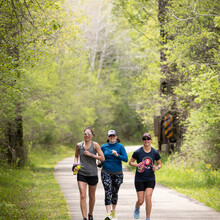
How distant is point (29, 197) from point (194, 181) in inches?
228

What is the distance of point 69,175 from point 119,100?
5084cm

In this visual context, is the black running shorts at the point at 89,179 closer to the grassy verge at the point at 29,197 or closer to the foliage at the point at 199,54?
the grassy verge at the point at 29,197

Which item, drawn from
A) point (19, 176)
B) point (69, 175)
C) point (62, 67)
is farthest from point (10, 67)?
point (62, 67)

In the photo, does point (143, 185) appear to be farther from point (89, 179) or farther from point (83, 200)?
point (83, 200)

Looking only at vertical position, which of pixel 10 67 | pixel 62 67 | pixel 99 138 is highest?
pixel 62 67

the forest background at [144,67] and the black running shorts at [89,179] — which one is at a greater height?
the forest background at [144,67]

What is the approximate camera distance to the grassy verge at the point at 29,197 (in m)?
10.9

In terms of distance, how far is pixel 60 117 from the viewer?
41188 millimetres

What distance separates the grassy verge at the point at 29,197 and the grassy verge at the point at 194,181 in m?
3.84

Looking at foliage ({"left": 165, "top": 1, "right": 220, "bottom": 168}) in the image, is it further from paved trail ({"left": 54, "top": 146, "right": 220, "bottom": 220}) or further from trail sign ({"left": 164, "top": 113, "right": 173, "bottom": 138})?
trail sign ({"left": 164, "top": 113, "right": 173, "bottom": 138})

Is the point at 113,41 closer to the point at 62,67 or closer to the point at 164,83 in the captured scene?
the point at 62,67

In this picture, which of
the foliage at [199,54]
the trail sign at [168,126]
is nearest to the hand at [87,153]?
the foliage at [199,54]

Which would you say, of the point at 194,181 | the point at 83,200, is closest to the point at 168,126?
the point at 194,181

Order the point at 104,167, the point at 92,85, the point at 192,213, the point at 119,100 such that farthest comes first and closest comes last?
the point at 119,100
the point at 92,85
the point at 192,213
the point at 104,167
